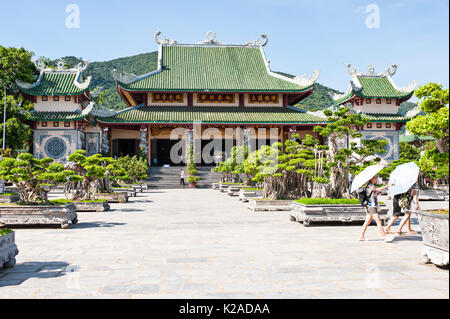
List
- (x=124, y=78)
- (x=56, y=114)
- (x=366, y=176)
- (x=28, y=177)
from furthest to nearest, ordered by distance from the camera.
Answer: (x=124, y=78) < (x=56, y=114) < (x=28, y=177) < (x=366, y=176)

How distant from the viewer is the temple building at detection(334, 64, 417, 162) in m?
35.5

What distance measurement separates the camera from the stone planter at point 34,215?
10.3 meters

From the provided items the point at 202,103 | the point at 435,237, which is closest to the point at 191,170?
the point at 202,103

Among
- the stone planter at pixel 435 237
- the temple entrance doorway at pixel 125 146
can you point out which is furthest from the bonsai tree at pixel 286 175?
the temple entrance doorway at pixel 125 146

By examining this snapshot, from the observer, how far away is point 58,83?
1305 inches

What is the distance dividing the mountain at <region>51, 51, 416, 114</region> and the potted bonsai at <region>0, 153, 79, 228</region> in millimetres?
67500

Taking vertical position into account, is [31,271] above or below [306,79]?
below

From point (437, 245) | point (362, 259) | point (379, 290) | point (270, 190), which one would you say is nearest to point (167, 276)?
point (379, 290)

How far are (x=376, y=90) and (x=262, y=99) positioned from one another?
9968 millimetres

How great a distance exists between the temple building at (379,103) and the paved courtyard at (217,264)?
89.9 feet

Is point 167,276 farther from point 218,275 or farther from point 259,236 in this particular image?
point 259,236

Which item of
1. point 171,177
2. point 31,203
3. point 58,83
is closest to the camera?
point 31,203

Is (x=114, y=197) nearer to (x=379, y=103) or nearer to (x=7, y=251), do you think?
(x=7, y=251)

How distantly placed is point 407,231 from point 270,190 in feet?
22.8
